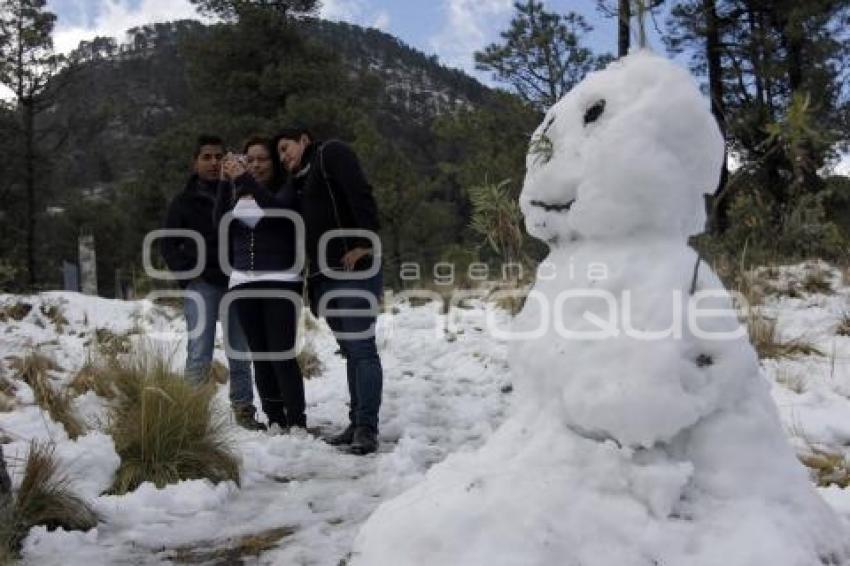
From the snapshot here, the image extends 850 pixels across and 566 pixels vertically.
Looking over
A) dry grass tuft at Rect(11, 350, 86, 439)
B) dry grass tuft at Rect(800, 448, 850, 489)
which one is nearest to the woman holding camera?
dry grass tuft at Rect(11, 350, 86, 439)

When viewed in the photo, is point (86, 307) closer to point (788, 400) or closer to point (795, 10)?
point (788, 400)

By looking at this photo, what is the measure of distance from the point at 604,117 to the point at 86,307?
642cm

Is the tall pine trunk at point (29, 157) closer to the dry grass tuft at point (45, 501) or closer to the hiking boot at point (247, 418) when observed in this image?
the hiking boot at point (247, 418)

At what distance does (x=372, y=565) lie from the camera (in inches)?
53.7

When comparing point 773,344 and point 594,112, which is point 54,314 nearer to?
point 773,344

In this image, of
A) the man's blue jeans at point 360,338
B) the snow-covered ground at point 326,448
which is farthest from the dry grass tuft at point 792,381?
the man's blue jeans at point 360,338

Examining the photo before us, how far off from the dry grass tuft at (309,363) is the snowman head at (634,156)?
11.3ft

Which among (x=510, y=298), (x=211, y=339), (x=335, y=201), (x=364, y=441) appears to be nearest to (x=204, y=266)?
(x=211, y=339)

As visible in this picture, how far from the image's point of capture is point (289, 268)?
A: 3488 millimetres

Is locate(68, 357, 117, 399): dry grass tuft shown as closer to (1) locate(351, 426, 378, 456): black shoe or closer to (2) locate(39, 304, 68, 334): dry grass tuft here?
(1) locate(351, 426, 378, 456): black shoe

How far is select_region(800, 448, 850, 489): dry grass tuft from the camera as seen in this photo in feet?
7.18

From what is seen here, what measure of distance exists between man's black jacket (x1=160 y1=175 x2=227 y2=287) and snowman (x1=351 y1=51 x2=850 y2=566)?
97.9 inches

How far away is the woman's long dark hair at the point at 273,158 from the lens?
3.63 meters

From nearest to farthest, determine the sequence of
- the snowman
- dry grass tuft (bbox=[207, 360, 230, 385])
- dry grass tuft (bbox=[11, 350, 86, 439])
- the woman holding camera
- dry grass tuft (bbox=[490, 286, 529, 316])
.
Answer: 1. the snowman
2. dry grass tuft (bbox=[11, 350, 86, 439])
3. the woman holding camera
4. dry grass tuft (bbox=[207, 360, 230, 385])
5. dry grass tuft (bbox=[490, 286, 529, 316])
